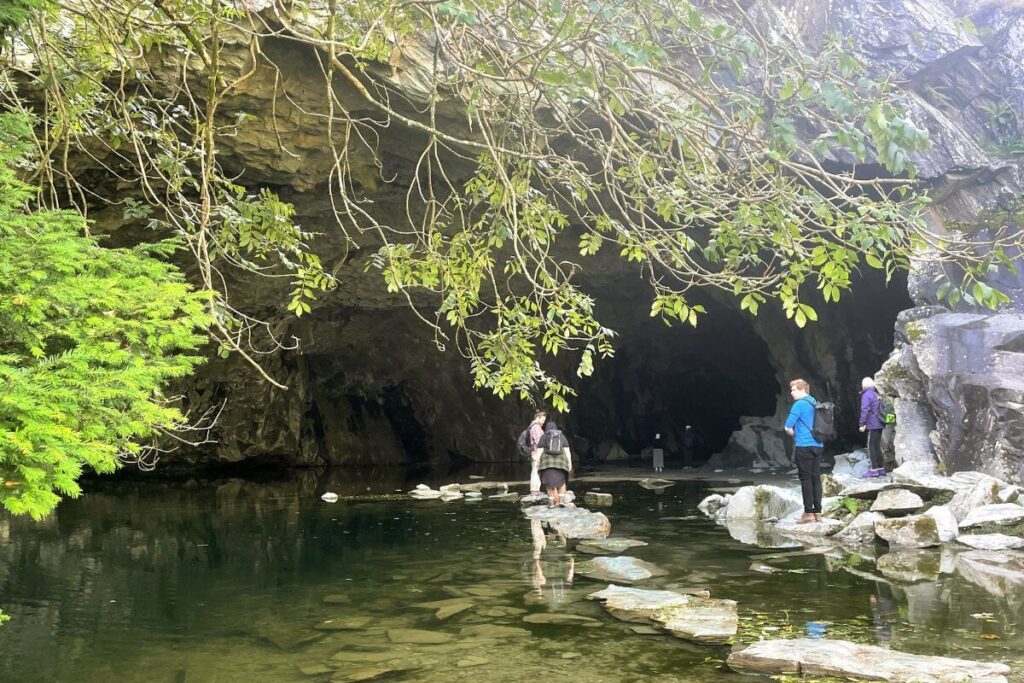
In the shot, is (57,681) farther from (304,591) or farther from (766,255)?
(766,255)

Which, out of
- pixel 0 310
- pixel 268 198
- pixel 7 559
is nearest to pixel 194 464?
pixel 7 559

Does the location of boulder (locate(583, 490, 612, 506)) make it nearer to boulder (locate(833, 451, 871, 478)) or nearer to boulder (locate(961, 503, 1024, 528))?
boulder (locate(833, 451, 871, 478))

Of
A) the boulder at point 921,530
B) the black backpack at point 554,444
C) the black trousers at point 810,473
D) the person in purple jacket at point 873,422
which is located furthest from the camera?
the person in purple jacket at point 873,422

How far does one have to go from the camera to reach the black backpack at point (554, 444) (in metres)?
11.4

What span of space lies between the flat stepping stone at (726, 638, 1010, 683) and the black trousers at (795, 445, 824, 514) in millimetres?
4662

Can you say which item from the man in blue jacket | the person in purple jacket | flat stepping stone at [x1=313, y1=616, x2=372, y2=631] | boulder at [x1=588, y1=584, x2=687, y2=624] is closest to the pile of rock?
the man in blue jacket

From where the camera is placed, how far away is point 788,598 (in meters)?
5.86

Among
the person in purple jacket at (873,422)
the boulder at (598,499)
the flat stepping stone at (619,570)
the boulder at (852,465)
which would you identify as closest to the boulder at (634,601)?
the flat stepping stone at (619,570)

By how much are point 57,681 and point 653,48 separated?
15.6 ft

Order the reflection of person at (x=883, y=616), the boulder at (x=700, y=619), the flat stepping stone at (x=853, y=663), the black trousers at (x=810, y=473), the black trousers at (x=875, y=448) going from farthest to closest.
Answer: the black trousers at (x=875, y=448) < the black trousers at (x=810, y=473) < the boulder at (x=700, y=619) < the reflection of person at (x=883, y=616) < the flat stepping stone at (x=853, y=663)

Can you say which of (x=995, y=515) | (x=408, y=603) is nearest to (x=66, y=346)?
(x=408, y=603)

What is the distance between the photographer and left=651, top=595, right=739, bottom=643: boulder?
16.0ft

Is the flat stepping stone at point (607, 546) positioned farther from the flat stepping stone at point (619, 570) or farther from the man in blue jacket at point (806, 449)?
the man in blue jacket at point (806, 449)

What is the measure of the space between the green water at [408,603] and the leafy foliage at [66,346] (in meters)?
1.49
